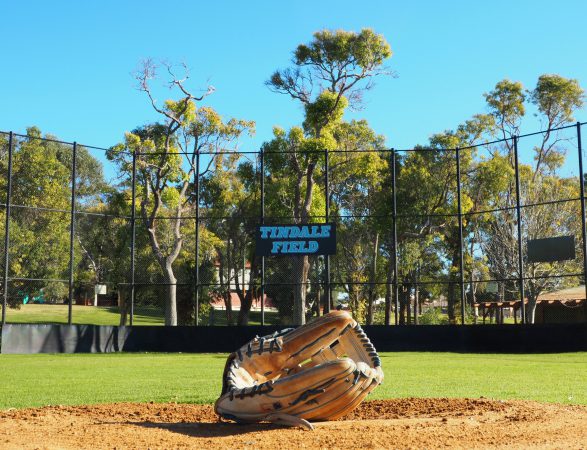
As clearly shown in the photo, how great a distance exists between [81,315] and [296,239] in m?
38.5

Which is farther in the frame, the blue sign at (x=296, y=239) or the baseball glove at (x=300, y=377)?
the blue sign at (x=296, y=239)

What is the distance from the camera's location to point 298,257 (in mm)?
29750

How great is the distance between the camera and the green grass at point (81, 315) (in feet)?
184

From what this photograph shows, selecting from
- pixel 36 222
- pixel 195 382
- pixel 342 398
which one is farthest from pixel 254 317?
pixel 342 398

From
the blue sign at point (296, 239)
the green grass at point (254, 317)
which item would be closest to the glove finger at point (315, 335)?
the blue sign at point (296, 239)

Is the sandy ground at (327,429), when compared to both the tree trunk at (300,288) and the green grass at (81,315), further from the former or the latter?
the green grass at (81,315)

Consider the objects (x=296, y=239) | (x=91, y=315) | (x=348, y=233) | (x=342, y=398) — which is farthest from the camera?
(x=91, y=315)

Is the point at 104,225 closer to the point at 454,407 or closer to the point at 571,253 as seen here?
the point at 571,253

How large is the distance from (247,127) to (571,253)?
66.6ft

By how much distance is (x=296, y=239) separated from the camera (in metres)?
26.9

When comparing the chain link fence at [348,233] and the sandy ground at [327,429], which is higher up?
the chain link fence at [348,233]

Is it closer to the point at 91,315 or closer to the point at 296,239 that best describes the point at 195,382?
the point at 296,239

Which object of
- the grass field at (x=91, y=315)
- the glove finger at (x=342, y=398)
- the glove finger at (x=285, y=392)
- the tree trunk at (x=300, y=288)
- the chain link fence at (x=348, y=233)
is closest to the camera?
the glove finger at (x=285, y=392)

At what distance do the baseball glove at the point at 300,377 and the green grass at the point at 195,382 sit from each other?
299cm
